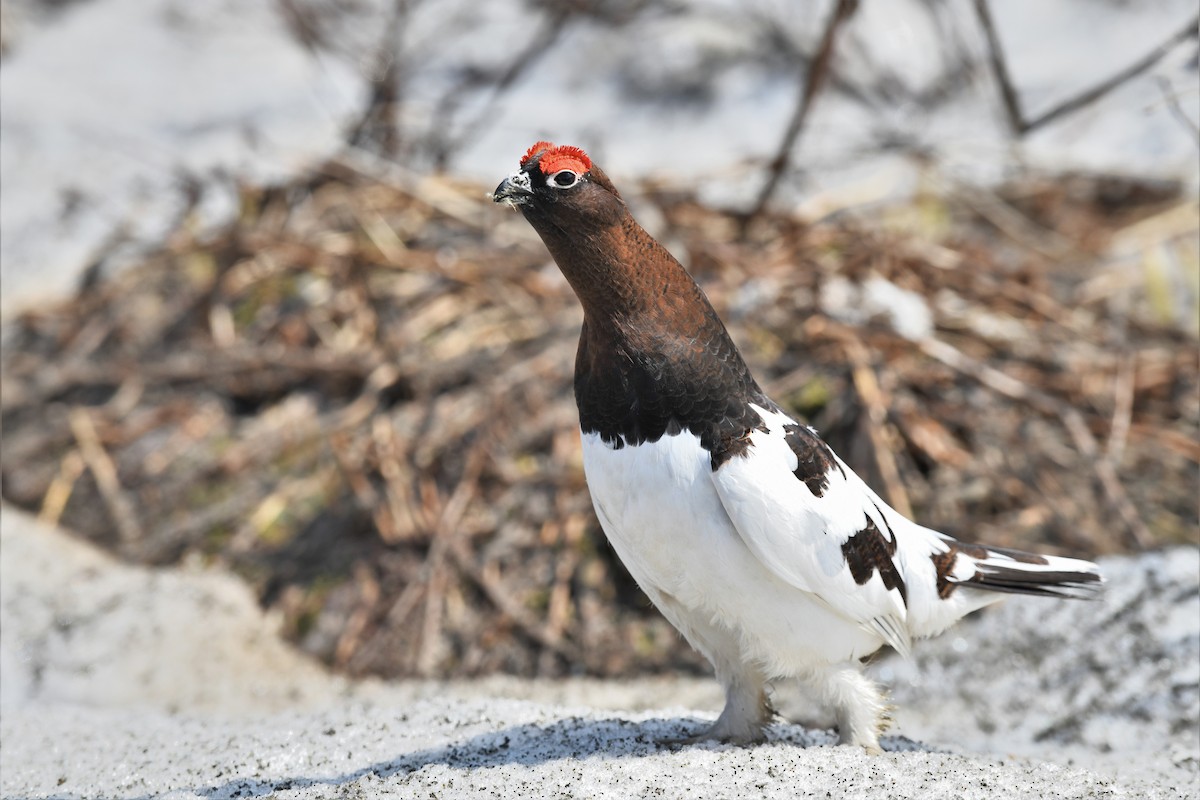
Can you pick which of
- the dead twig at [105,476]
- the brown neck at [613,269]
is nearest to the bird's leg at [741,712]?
the brown neck at [613,269]

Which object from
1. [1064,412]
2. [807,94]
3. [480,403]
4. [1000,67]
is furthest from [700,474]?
[807,94]

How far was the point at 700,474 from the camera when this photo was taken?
2.25 m

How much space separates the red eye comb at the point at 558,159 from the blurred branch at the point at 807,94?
2.81m

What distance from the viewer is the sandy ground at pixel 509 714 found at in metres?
2.35

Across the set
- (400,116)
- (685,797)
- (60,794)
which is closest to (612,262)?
(685,797)

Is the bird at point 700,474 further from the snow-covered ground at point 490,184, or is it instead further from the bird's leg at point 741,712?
the snow-covered ground at point 490,184

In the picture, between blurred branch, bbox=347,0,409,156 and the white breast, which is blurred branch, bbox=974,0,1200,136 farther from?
blurred branch, bbox=347,0,409,156

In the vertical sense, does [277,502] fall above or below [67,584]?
above

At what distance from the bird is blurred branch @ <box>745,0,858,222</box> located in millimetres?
2771

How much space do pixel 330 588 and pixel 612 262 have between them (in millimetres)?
2748

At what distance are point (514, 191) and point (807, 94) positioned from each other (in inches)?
136

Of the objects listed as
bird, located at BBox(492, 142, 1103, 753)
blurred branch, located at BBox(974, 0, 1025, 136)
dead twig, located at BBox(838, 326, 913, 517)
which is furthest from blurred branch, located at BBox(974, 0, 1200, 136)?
bird, located at BBox(492, 142, 1103, 753)

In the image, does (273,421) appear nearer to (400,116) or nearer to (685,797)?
(400,116)

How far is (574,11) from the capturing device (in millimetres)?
7887
